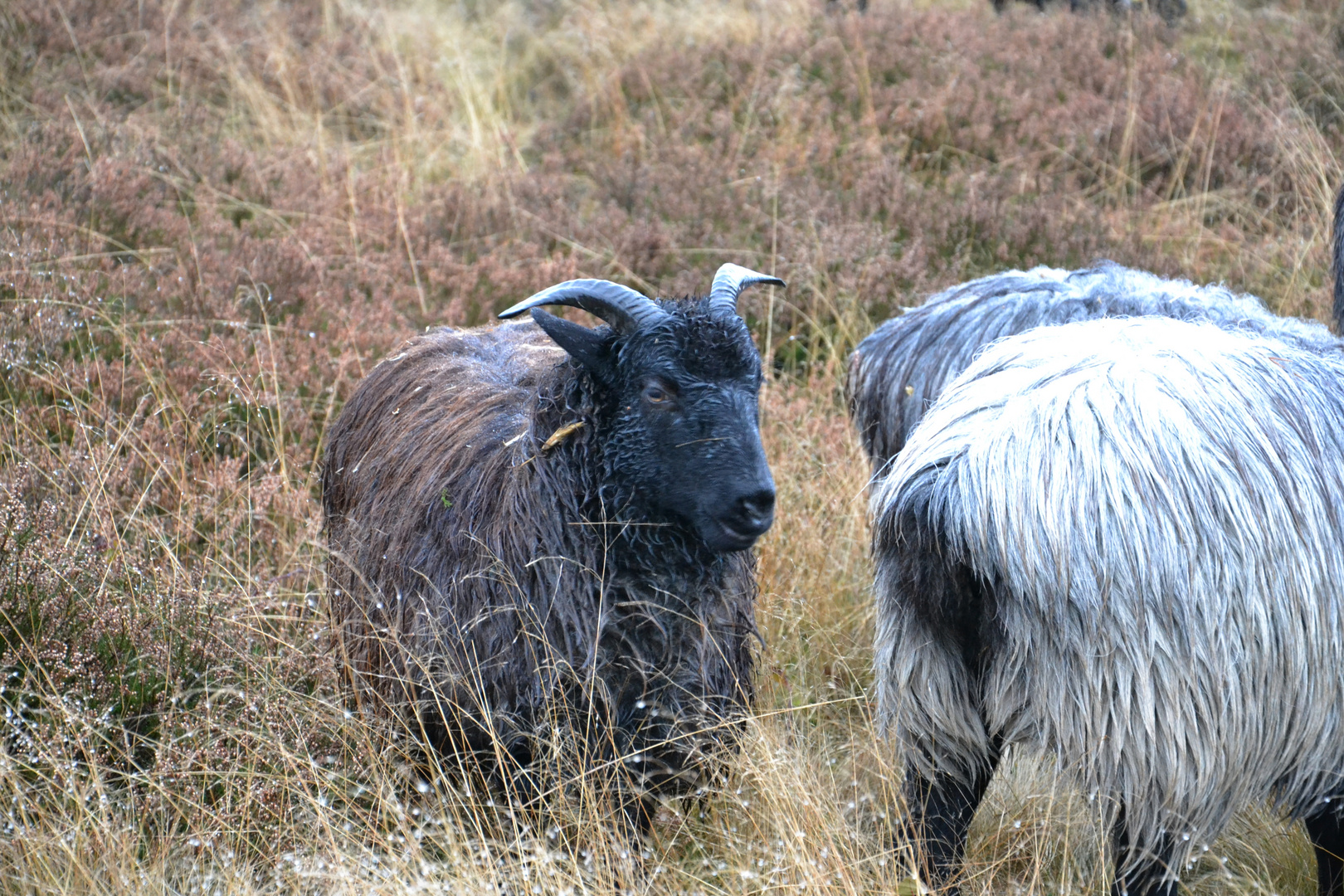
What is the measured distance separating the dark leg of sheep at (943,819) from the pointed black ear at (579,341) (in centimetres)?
147

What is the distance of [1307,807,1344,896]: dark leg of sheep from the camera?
320 cm

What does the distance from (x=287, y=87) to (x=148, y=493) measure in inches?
191

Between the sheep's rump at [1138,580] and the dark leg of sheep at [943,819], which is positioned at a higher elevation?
the sheep's rump at [1138,580]

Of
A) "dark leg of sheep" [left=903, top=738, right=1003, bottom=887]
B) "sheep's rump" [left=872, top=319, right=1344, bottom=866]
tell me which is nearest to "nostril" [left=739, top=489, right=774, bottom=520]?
"sheep's rump" [left=872, top=319, right=1344, bottom=866]

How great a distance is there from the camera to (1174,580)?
2.60 m

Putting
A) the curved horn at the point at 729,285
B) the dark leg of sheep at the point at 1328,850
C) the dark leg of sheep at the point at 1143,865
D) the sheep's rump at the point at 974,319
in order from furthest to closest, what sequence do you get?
the sheep's rump at the point at 974,319 < the curved horn at the point at 729,285 < the dark leg of sheep at the point at 1328,850 < the dark leg of sheep at the point at 1143,865

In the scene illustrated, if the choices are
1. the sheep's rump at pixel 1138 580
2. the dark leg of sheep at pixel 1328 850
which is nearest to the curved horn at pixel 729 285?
the sheep's rump at pixel 1138 580

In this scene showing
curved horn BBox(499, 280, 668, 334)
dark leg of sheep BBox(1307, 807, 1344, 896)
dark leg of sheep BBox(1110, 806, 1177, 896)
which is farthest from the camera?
curved horn BBox(499, 280, 668, 334)

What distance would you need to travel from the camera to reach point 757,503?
124 inches

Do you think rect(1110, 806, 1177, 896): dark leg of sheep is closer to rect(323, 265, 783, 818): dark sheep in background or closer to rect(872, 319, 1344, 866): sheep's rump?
rect(872, 319, 1344, 866): sheep's rump

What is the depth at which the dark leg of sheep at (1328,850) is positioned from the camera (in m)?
3.20

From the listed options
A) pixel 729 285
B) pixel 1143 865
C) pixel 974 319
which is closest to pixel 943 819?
pixel 1143 865

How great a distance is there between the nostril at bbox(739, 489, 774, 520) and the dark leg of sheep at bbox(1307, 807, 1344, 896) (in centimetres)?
175

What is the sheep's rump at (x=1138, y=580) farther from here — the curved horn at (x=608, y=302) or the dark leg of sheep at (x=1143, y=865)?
the curved horn at (x=608, y=302)
